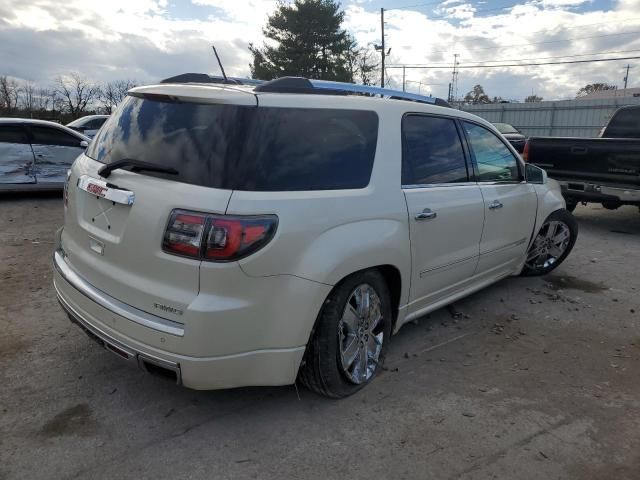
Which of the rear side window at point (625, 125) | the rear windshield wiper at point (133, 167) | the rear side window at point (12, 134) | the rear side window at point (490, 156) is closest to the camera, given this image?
the rear windshield wiper at point (133, 167)

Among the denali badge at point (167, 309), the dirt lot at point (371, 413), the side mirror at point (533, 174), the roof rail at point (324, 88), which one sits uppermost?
the roof rail at point (324, 88)

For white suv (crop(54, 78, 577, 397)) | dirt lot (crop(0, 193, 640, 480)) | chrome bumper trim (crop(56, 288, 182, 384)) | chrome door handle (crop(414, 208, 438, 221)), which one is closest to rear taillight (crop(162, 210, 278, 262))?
white suv (crop(54, 78, 577, 397))

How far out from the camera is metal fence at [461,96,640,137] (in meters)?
30.0

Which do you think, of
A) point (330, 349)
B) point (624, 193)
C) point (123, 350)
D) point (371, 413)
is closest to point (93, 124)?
point (624, 193)

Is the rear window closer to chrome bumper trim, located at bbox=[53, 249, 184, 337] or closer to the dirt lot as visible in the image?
chrome bumper trim, located at bbox=[53, 249, 184, 337]

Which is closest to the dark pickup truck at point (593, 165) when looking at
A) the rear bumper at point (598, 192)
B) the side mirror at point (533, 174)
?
the rear bumper at point (598, 192)

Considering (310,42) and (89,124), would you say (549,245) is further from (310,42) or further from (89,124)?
(310,42)

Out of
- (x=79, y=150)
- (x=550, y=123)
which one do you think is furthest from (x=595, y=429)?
(x=550, y=123)

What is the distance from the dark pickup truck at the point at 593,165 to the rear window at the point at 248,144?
584cm

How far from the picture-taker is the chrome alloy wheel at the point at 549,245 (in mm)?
5551

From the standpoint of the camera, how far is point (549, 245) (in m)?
5.63

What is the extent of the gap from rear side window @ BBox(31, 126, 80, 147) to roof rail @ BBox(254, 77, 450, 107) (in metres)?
7.61

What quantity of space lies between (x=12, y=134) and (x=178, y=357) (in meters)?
8.21

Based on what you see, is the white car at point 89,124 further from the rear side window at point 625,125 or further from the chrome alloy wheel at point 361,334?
the chrome alloy wheel at point 361,334
